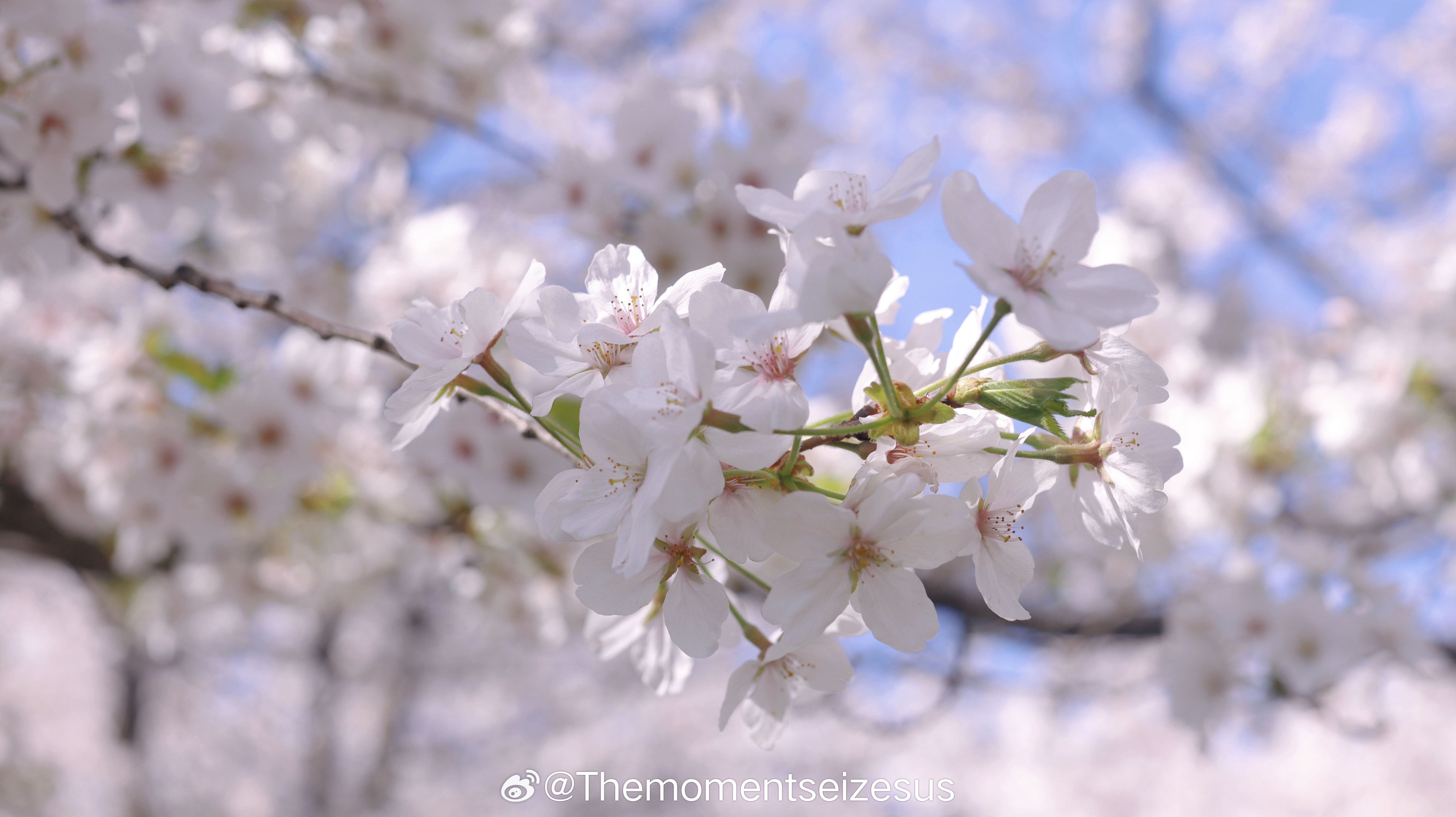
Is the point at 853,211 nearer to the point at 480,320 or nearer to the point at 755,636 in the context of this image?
the point at 480,320

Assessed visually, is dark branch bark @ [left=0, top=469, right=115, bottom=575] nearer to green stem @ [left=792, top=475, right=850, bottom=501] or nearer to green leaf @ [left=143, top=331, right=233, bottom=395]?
green leaf @ [left=143, top=331, right=233, bottom=395]

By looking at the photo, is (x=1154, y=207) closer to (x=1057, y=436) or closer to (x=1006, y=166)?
(x=1006, y=166)

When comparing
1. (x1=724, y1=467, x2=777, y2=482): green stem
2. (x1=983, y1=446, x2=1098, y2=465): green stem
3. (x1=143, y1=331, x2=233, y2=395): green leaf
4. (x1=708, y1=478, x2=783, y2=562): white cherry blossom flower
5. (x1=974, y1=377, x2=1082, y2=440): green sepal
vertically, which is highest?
(x1=974, y1=377, x2=1082, y2=440): green sepal

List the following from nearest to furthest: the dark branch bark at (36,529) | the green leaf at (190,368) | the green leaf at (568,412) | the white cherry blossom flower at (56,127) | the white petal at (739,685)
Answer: the white petal at (739,685)
the green leaf at (568,412)
the white cherry blossom flower at (56,127)
the green leaf at (190,368)
the dark branch bark at (36,529)

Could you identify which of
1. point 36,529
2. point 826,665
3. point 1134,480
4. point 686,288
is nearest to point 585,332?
point 686,288

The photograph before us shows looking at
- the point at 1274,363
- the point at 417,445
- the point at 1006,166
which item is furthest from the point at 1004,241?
the point at 1006,166

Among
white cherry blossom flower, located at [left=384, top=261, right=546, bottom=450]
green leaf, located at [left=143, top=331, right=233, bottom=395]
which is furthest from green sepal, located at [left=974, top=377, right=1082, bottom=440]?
green leaf, located at [left=143, top=331, right=233, bottom=395]

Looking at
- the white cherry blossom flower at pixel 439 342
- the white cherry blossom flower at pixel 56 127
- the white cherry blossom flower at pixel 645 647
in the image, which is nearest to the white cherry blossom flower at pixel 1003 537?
the white cherry blossom flower at pixel 645 647

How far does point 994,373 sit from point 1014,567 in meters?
0.18

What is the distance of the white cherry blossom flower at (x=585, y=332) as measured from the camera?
73 centimetres

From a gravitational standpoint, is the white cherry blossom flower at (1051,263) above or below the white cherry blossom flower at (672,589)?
above

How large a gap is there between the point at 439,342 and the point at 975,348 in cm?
53

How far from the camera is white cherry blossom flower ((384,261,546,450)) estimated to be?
78 centimetres

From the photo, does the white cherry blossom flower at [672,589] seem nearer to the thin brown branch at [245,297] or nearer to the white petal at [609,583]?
the white petal at [609,583]
